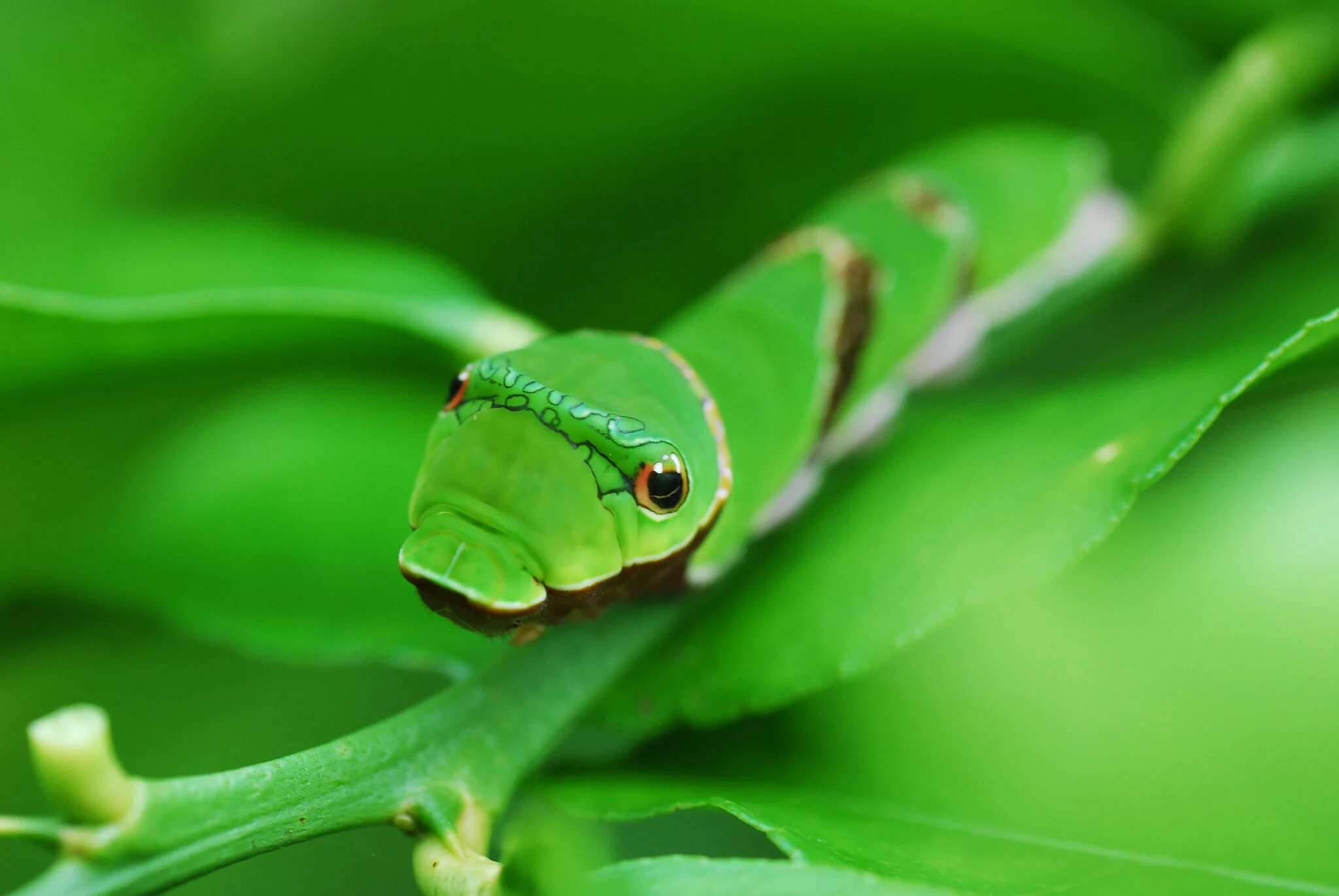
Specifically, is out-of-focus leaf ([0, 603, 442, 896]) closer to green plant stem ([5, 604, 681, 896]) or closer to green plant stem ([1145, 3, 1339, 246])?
green plant stem ([5, 604, 681, 896])

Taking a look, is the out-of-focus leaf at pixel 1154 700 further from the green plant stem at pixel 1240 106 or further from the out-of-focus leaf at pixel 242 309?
the out-of-focus leaf at pixel 242 309

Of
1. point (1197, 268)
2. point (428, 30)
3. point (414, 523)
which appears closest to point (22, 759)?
point (414, 523)

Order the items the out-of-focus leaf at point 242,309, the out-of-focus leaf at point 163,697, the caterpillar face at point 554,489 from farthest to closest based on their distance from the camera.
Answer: the out-of-focus leaf at point 163,697 → the out-of-focus leaf at point 242,309 → the caterpillar face at point 554,489

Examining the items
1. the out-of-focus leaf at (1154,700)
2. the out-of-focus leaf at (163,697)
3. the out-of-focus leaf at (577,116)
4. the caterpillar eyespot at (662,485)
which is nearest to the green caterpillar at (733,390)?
the caterpillar eyespot at (662,485)

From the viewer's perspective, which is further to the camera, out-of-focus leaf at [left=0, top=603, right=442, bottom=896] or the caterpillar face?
out-of-focus leaf at [left=0, top=603, right=442, bottom=896]

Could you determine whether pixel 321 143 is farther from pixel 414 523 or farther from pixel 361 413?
pixel 414 523

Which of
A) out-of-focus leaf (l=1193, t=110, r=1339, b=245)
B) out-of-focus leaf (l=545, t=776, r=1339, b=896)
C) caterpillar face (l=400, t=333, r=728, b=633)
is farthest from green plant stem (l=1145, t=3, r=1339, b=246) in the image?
out-of-focus leaf (l=545, t=776, r=1339, b=896)
